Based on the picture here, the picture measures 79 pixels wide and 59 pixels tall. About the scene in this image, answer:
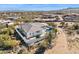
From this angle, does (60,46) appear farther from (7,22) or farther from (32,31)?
(7,22)

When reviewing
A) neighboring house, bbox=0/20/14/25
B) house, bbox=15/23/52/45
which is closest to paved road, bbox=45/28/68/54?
house, bbox=15/23/52/45

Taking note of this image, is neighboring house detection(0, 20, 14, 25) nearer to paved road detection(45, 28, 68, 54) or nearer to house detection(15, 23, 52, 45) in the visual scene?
house detection(15, 23, 52, 45)

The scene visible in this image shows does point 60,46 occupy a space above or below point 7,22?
below

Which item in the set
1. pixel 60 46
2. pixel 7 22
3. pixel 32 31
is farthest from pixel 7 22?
pixel 60 46

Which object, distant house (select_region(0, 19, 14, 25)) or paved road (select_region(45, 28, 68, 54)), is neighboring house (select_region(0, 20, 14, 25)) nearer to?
distant house (select_region(0, 19, 14, 25))

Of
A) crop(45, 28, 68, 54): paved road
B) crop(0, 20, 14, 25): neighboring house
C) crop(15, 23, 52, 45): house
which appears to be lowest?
crop(45, 28, 68, 54): paved road

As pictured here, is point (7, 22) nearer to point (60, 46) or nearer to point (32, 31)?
point (32, 31)

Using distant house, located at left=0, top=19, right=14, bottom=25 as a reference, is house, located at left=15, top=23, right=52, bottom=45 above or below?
below

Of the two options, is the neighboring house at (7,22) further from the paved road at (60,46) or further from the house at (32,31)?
the paved road at (60,46)
